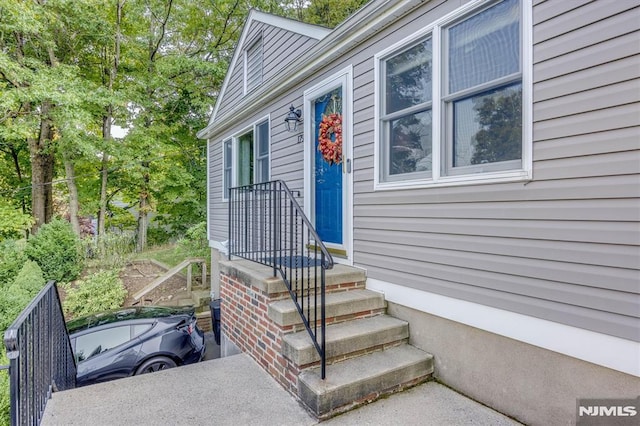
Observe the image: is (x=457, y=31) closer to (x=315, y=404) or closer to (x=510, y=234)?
(x=510, y=234)

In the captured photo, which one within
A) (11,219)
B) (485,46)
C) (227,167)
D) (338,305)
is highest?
(485,46)

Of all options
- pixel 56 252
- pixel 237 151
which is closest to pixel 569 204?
pixel 237 151

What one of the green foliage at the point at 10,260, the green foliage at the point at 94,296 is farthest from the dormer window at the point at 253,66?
the green foliage at the point at 10,260

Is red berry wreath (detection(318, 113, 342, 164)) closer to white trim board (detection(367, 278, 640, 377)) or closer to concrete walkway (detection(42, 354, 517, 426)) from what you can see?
white trim board (detection(367, 278, 640, 377))

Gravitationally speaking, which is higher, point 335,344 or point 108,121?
point 108,121

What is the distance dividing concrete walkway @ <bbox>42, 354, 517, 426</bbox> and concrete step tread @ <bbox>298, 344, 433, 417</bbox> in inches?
Answer: 3.5

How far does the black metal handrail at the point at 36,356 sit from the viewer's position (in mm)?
1882

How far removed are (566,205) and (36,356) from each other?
3554 millimetres

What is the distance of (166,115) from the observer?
13438 mm

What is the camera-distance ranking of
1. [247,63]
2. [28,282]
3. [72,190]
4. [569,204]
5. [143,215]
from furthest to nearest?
[143,215] → [72,190] → [28,282] → [247,63] → [569,204]

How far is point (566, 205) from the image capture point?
215 centimetres

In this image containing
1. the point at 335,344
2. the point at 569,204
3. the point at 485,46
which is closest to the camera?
the point at 569,204

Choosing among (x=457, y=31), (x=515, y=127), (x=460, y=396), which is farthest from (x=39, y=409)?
(x=457, y=31)

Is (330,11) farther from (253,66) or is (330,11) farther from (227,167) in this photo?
(227,167)
